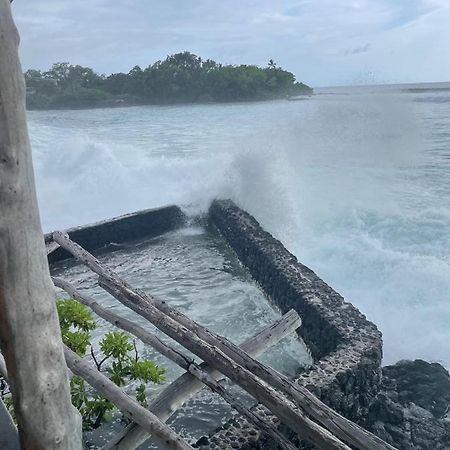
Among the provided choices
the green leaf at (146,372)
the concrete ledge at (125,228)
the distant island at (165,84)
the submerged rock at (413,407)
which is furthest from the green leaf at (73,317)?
the distant island at (165,84)

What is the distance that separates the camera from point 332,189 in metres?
13.8

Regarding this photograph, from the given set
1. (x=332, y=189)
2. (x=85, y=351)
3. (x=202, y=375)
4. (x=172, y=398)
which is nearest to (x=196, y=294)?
(x=85, y=351)

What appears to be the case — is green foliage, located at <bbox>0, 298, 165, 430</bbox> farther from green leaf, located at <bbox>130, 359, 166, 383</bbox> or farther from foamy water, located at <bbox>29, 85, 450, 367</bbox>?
foamy water, located at <bbox>29, 85, 450, 367</bbox>

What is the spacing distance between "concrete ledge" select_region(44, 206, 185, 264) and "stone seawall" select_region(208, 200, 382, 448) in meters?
2.74

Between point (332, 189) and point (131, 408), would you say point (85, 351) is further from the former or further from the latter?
point (332, 189)

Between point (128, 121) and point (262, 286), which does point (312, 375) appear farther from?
point (128, 121)

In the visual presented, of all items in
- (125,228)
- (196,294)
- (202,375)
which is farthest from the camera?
(125,228)

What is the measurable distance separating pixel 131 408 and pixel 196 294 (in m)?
5.08

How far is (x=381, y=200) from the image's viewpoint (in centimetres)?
1227

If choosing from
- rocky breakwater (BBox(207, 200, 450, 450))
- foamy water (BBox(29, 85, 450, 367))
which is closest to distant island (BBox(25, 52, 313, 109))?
foamy water (BBox(29, 85, 450, 367))

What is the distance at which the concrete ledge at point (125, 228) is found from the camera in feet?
31.7

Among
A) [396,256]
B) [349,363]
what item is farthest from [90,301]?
[396,256]

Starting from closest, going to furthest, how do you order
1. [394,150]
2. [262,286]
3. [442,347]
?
[442,347] → [262,286] → [394,150]

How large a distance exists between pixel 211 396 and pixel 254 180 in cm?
670
